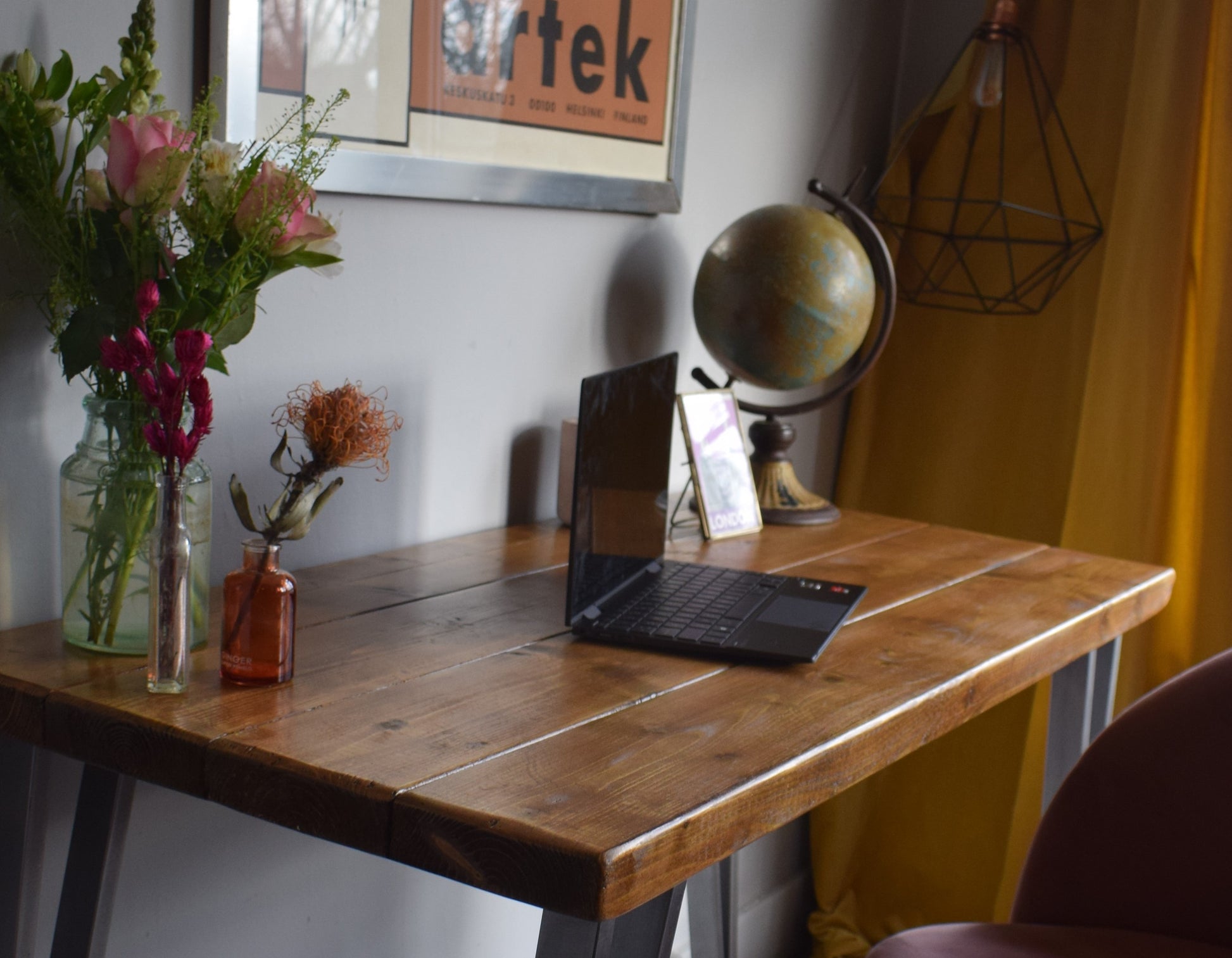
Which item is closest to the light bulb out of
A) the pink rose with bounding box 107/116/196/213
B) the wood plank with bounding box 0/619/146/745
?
the pink rose with bounding box 107/116/196/213

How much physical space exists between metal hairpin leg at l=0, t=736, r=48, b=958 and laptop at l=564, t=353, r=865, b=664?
450 millimetres

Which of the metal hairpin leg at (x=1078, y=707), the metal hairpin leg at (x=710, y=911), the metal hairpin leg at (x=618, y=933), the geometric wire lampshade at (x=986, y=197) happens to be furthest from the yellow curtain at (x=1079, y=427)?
the metal hairpin leg at (x=618, y=933)

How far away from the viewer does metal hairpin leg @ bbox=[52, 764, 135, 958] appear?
3.50 ft

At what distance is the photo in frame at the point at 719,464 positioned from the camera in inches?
64.2

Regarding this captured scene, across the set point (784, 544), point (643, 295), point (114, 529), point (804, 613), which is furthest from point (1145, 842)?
point (114, 529)

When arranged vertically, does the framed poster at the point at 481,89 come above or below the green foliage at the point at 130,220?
above

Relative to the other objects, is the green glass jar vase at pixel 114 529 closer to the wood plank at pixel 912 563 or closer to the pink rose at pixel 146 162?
the pink rose at pixel 146 162

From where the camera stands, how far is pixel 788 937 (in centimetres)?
229

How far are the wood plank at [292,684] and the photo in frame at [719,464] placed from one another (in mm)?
382

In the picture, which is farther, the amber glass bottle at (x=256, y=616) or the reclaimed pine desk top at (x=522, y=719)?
the amber glass bottle at (x=256, y=616)

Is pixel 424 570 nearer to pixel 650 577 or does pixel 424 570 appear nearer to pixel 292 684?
pixel 650 577

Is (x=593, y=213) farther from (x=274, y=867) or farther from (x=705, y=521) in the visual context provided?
(x=274, y=867)

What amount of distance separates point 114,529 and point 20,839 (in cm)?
28

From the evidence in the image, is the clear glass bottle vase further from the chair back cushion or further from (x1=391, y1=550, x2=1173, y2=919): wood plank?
the chair back cushion
